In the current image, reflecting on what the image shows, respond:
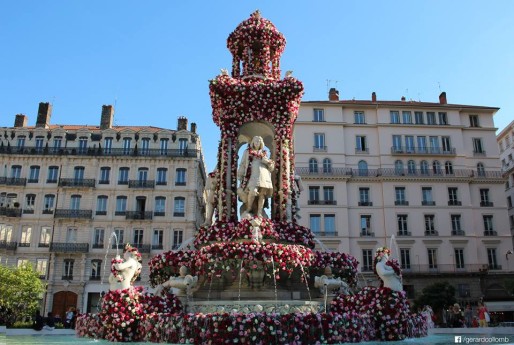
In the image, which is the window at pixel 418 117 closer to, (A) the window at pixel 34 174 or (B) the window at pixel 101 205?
(B) the window at pixel 101 205

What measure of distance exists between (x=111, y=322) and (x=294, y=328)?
4.85 metres

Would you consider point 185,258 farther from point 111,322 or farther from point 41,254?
point 41,254

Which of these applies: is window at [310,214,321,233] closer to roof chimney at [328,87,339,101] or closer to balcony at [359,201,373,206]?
balcony at [359,201,373,206]

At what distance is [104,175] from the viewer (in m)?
51.7

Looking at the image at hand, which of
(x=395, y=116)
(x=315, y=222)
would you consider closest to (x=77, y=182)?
(x=315, y=222)

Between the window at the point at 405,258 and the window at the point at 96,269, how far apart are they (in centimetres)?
2975

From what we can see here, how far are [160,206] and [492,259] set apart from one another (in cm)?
3462

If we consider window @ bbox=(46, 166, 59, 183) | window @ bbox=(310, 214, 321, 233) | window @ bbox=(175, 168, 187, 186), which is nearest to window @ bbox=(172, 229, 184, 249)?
window @ bbox=(175, 168, 187, 186)

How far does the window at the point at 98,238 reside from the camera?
48.8 metres

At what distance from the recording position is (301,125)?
5312 centimetres

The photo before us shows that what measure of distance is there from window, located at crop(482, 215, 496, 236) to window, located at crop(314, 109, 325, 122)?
20.1m

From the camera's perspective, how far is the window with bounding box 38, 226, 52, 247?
4858cm

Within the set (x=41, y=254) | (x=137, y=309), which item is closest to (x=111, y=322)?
(x=137, y=309)

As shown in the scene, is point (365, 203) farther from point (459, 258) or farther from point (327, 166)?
point (459, 258)
